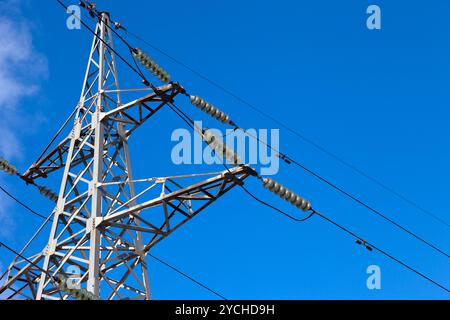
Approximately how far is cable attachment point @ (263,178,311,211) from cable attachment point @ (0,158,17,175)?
9845 millimetres

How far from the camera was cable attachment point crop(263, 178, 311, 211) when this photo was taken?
19.7m

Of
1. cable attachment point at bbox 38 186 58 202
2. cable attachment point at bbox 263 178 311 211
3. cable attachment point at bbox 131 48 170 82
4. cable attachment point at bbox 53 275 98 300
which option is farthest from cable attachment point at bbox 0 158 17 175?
cable attachment point at bbox 263 178 311 211

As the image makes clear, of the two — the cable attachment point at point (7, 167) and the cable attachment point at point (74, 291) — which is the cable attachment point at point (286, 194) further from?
the cable attachment point at point (7, 167)

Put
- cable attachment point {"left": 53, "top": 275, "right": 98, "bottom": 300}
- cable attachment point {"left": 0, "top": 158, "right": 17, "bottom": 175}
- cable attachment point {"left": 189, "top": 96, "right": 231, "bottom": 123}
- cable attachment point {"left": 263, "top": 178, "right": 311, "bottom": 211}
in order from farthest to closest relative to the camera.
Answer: cable attachment point {"left": 0, "top": 158, "right": 17, "bottom": 175}, cable attachment point {"left": 189, "top": 96, "right": 231, "bottom": 123}, cable attachment point {"left": 263, "top": 178, "right": 311, "bottom": 211}, cable attachment point {"left": 53, "top": 275, "right": 98, "bottom": 300}

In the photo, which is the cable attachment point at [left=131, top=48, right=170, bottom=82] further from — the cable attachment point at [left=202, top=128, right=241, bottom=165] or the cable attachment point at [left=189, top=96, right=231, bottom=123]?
the cable attachment point at [left=202, top=128, right=241, bottom=165]

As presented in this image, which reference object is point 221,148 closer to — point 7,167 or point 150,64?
point 150,64

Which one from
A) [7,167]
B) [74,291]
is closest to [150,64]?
[7,167]

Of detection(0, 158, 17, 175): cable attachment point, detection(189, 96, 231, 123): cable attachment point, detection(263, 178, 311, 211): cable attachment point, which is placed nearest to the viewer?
detection(263, 178, 311, 211): cable attachment point

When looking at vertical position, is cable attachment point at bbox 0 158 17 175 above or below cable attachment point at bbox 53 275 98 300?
above

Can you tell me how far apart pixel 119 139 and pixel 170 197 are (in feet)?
14.3

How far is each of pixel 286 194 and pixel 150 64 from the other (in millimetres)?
6591
